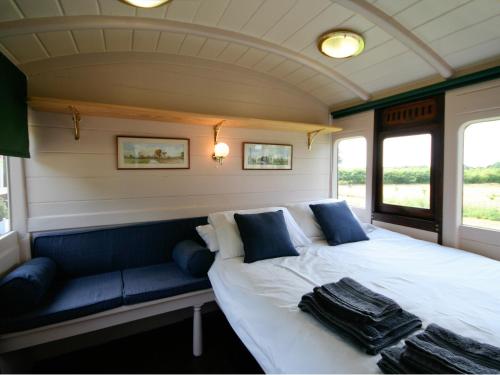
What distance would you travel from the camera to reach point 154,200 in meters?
2.49

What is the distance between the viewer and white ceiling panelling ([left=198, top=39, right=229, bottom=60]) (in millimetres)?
2244

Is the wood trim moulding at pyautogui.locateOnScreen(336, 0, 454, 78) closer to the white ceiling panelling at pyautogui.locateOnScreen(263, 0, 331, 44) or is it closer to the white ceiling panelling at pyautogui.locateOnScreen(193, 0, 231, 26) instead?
the white ceiling panelling at pyautogui.locateOnScreen(263, 0, 331, 44)

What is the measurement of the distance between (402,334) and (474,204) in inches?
70.6

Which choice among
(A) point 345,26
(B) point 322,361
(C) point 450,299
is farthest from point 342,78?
(B) point 322,361

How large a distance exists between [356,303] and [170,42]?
2.36 metres

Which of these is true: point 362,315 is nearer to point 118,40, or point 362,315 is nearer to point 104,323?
point 104,323

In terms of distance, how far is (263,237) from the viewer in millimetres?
2078

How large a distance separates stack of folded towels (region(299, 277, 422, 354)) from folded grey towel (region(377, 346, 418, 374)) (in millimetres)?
54

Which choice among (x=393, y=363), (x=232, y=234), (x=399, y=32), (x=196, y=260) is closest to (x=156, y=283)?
(x=196, y=260)

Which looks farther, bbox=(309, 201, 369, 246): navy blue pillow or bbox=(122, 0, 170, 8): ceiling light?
bbox=(309, 201, 369, 246): navy blue pillow

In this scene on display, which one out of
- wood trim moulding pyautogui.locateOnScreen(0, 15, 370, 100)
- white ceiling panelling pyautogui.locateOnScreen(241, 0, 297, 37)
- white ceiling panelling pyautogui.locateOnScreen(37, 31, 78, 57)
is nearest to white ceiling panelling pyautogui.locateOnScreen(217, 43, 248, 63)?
A: wood trim moulding pyautogui.locateOnScreen(0, 15, 370, 100)

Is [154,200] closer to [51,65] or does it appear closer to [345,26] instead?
[51,65]

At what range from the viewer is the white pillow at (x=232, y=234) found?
209 cm

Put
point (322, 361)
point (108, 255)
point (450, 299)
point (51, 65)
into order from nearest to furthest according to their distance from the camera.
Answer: point (322, 361), point (450, 299), point (51, 65), point (108, 255)
